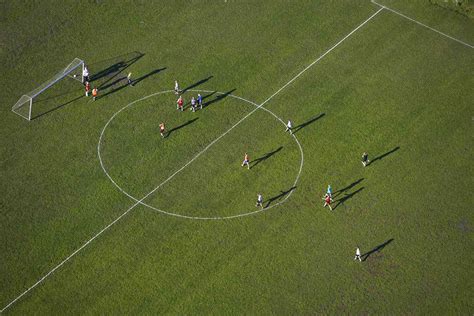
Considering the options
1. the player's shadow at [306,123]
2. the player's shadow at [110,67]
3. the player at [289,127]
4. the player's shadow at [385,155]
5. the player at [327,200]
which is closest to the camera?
the player at [327,200]

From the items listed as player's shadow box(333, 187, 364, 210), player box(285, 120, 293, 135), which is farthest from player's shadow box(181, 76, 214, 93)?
player's shadow box(333, 187, 364, 210)

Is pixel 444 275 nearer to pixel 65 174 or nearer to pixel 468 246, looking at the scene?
pixel 468 246

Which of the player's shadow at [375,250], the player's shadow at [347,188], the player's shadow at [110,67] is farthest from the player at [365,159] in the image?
the player's shadow at [110,67]

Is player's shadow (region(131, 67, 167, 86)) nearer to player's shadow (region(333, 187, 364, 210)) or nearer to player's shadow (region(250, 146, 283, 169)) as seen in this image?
player's shadow (region(250, 146, 283, 169))

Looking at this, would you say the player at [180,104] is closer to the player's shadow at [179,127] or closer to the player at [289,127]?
the player's shadow at [179,127]

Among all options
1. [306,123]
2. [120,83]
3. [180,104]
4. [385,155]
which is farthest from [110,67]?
[385,155]

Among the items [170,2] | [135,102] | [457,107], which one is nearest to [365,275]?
[457,107]
